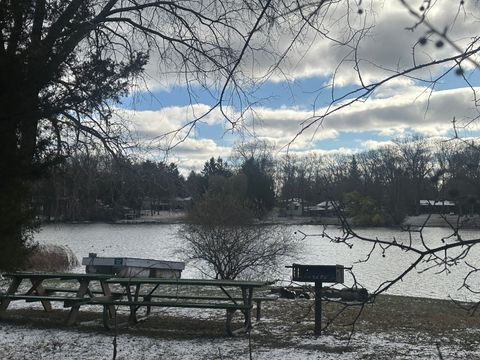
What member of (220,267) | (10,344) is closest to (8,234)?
(10,344)

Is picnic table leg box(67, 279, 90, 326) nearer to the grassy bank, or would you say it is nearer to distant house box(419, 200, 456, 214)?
the grassy bank

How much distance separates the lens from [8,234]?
6.84m

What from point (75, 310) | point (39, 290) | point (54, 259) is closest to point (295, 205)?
point (75, 310)

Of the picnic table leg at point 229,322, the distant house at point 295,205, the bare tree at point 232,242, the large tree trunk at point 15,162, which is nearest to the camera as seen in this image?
the large tree trunk at point 15,162

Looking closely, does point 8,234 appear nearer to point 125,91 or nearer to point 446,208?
point 125,91

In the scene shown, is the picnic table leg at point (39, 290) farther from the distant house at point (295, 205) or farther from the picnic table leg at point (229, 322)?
the distant house at point (295, 205)

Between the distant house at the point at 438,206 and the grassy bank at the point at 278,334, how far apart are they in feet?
12.1

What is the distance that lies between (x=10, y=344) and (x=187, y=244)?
40.1 feet

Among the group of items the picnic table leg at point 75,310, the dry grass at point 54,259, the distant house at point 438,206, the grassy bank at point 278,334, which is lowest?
the dry grass at point 54,259

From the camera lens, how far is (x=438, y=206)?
200cm

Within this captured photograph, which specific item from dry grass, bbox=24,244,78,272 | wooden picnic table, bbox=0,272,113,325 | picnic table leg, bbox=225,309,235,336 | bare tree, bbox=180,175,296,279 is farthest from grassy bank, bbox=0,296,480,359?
dry grass, bbox=24,244,78,272

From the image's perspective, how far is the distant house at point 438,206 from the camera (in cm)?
192

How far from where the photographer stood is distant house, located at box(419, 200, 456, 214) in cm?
192

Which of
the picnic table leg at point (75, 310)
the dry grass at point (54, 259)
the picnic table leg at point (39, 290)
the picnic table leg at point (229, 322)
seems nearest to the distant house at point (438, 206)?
the picnic table leg at point (229, 322)
